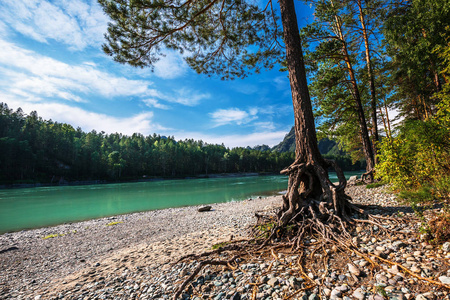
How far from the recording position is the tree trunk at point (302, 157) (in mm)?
4961

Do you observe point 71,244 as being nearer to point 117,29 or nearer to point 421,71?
point 117,29

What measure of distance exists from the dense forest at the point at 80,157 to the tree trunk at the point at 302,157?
79880 mm

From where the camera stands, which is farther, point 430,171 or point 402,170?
point 402,170

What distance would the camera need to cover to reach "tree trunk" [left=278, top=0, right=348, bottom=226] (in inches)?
195

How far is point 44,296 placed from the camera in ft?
14.3

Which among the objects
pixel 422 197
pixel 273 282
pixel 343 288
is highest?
pixel 422 197

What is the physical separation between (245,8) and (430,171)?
7.90 m

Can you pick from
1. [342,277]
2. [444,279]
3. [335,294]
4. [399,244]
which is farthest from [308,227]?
[444,279]

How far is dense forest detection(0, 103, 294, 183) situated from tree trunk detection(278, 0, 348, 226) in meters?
79.9

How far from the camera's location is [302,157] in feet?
17.5

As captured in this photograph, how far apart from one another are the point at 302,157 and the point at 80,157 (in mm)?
89112

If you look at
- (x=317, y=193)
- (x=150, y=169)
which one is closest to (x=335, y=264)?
(x=317, y=193)

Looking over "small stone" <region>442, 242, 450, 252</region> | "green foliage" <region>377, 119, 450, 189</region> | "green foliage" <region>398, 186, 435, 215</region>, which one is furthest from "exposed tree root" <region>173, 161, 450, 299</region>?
"green foliage" <region>377, 119, 450, 189</region>

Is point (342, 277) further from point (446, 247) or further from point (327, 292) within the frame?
point (446, 247)
